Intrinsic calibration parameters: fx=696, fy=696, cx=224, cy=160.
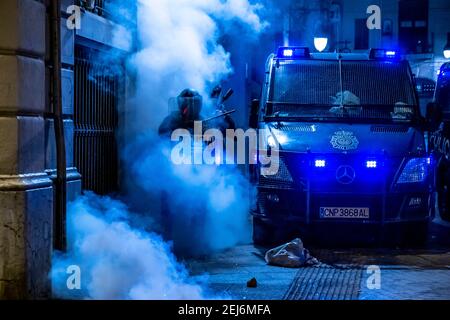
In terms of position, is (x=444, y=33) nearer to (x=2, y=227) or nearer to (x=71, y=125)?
(x=71, y=125)

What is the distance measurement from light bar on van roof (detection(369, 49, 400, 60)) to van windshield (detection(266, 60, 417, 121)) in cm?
9

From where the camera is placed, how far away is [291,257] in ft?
28.3

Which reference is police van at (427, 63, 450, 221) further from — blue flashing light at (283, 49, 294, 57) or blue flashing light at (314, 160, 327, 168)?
blue flashing light at (314, 160, 327, 168)

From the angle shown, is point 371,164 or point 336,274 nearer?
point 336,274

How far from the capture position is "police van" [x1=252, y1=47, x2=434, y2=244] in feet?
30.9

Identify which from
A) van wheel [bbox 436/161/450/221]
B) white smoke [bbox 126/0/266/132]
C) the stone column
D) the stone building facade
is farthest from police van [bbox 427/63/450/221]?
the stone column

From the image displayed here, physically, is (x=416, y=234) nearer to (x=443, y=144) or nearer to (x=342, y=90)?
(x=342, y=90)

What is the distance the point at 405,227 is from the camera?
9.92m

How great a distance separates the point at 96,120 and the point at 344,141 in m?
3.77

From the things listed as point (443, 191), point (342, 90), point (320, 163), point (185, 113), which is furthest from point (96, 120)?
point (443, 191)

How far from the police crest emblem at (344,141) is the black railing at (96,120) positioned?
3.53m

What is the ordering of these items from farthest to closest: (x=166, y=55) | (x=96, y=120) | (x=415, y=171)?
(x=166, y=55)
(x=96, y=120)
(x=415, y=171)

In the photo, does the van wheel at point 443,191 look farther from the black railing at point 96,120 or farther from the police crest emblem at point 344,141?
the black railing at point 96,120
